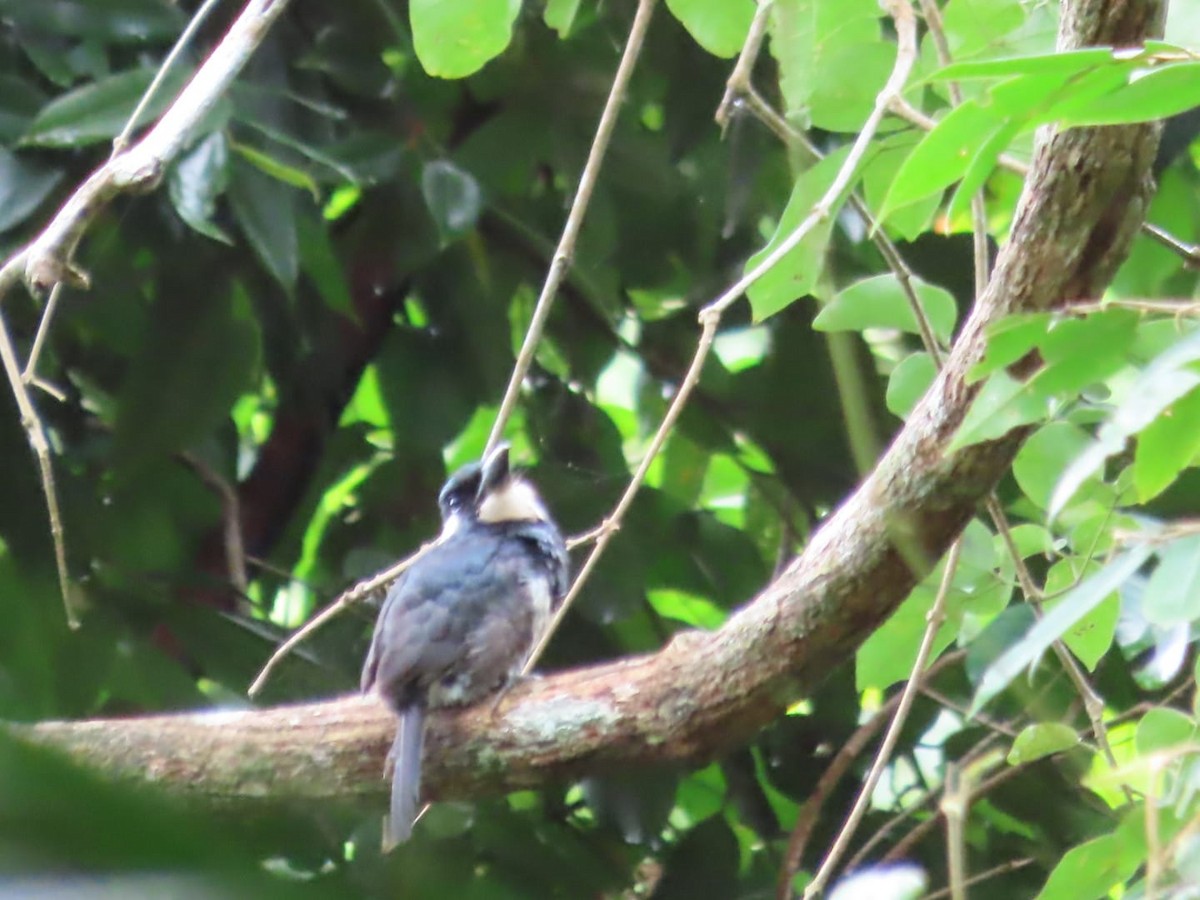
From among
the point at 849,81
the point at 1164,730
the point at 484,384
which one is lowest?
the point at 484,384

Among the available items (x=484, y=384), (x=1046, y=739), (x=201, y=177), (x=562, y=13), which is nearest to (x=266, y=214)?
(x=201, y=177)

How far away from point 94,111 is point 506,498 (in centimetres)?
125

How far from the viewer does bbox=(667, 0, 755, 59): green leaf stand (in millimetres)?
1825

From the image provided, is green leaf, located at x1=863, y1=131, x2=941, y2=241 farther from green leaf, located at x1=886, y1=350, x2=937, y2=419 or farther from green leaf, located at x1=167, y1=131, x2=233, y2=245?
green leaf, located at x1=167, y1=131, x2=233, y2=245

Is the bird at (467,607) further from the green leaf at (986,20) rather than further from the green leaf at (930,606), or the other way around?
the green leaf at (986,20)

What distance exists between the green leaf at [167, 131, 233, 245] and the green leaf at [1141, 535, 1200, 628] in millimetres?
1755

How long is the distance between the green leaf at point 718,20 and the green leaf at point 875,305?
0.36 meters

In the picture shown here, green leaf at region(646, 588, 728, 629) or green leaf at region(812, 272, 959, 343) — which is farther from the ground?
green leaf at region(812, 272, 959, 343)

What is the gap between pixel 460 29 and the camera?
1.66 metres

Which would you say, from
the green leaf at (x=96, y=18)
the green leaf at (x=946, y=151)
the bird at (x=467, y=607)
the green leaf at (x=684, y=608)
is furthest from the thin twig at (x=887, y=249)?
the green leaf at (x=684, y=608)

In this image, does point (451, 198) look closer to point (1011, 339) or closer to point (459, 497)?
point (459, 497)

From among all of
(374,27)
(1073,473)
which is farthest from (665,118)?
(1073,473)

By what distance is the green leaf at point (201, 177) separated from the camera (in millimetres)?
→ 2443

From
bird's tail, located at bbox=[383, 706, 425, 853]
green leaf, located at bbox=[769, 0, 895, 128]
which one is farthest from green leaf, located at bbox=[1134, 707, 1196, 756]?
bird's tail, located at bbox=[383, 706, 425, 853]
